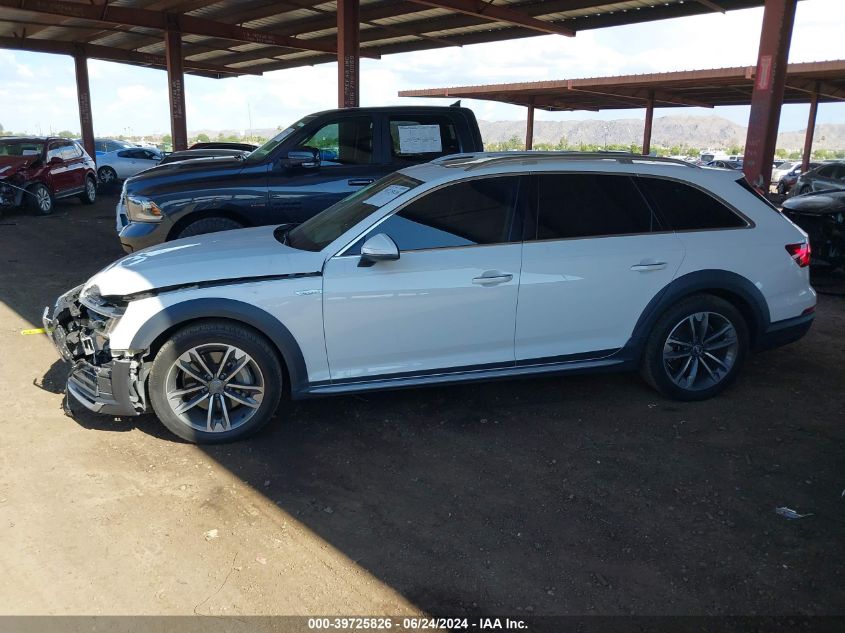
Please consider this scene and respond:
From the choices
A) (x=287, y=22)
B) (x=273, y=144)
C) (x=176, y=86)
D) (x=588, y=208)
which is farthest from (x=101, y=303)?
(x=176, y=86)

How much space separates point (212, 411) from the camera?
4.17 m

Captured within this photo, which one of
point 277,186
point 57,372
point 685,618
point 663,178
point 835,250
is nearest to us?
point 685,618

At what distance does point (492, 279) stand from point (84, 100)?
82.9 ft

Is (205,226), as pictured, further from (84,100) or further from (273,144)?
(84,100)

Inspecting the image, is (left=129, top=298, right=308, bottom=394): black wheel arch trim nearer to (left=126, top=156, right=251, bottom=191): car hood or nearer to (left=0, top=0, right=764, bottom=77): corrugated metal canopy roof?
(left=126, top=156, right=251, bottom=191): car hood

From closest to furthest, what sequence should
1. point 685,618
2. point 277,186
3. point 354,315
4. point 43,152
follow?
point 685,618, point 354,315, point 277,186, point 43,152

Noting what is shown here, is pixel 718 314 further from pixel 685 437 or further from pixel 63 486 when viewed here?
pixel 63 486

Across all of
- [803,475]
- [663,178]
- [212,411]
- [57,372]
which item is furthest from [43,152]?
[803,475]

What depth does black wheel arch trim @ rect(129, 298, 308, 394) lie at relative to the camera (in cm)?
397

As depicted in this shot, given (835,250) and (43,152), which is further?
(43,152)

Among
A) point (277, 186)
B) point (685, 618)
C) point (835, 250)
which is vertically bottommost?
point (685, 618)

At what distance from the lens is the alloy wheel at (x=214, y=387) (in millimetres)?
4090

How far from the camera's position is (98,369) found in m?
4.06

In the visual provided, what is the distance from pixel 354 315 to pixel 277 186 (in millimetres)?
3479
